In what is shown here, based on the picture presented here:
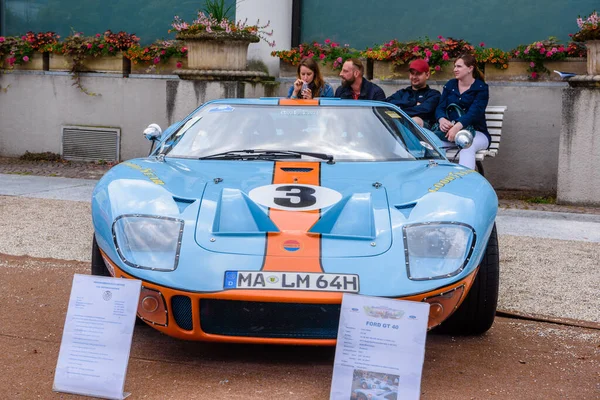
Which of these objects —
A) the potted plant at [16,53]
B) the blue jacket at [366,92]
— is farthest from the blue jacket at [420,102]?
the potted plant at [16,53]

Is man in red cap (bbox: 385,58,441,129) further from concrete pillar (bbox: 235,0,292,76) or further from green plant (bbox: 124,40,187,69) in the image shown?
green plant (bbox: 124,40,187,69)

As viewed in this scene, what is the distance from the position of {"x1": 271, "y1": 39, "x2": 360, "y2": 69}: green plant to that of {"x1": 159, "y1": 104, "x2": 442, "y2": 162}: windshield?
5168 millimetres

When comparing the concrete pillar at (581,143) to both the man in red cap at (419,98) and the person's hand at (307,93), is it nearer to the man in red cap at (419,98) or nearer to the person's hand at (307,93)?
the man in red cap at (419,98)

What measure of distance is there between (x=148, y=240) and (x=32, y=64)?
900 cm

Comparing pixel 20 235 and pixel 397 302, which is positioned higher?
pixel 397 302

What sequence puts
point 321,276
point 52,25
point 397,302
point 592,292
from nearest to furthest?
1. point 397,302
2. point 321,276
3. point 592,292
4. point 52,25

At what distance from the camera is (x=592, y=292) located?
16.8 feet

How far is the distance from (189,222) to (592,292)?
2.64m

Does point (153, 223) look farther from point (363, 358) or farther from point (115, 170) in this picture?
point (363, 358)

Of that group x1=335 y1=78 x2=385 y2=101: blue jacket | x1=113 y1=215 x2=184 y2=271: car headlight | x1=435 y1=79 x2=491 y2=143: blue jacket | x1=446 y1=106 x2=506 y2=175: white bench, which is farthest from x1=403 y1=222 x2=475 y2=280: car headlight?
x1=446 y1=106 x2=506 y2=175: white bench

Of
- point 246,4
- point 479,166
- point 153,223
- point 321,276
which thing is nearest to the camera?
point 321,276

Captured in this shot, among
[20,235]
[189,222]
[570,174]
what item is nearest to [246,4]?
[570,174]

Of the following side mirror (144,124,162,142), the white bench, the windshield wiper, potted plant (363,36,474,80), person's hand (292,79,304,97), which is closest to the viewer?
the windshield wiper

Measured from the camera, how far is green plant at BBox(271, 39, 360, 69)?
33.2 ft
